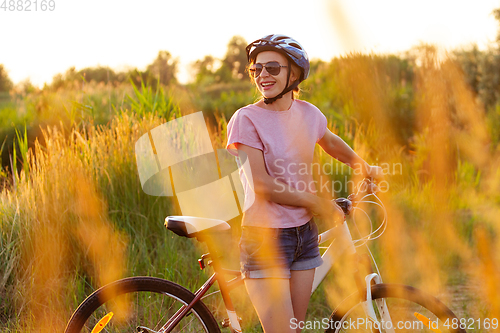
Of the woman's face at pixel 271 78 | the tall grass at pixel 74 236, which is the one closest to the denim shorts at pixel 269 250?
the woman's face at pixel 271 78

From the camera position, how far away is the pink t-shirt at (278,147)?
195 cm

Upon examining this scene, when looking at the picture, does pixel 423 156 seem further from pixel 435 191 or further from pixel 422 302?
pixel 422 302

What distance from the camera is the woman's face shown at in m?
2.02

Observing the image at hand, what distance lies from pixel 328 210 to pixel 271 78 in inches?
27.5

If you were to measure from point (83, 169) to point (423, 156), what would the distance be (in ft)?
16.1

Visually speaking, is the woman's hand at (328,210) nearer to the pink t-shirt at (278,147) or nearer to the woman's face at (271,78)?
the pink t-shirt at (278,147)

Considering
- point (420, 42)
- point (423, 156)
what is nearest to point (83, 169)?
point (423, 156)

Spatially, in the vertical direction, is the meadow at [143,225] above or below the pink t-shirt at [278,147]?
below

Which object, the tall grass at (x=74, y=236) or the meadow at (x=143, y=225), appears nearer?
the tall grass at (x=74, y=236)

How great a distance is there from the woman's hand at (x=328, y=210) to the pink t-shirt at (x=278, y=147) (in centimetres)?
10

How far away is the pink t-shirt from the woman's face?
99mm

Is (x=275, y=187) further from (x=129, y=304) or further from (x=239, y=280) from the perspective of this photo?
(x=129, y=304)

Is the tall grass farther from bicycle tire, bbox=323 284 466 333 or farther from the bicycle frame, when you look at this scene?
bicycle tire, bbox=323 284 466 333

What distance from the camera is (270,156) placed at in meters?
1.99
